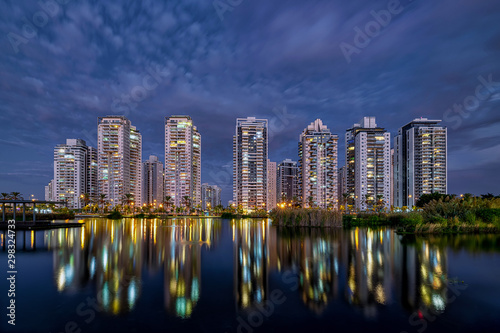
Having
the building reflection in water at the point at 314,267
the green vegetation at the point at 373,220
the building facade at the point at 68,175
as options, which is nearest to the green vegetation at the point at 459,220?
the green vegetation at the point at 373,220

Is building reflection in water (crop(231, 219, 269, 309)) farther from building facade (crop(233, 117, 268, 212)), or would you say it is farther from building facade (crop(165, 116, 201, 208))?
building facade (crop(165, 116, 201, 208))

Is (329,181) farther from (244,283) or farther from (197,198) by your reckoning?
(244,283)

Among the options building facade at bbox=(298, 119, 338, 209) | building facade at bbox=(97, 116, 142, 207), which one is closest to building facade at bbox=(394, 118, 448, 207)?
building facade at bbox=(298, 119, 338, 209)

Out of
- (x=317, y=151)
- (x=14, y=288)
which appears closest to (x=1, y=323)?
(x=14, y=288)

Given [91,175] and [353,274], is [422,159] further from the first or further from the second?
[91,175]

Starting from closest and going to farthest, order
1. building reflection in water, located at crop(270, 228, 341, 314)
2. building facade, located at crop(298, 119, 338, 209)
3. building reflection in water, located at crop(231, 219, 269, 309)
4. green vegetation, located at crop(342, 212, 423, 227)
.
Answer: building reflection in water, located at crop(231, 219, 269, 309) → building reflection in water, located at crop(270, 228, 341, 314) → green vegetation, located at crop(342, 212, 423, 227) → building facade, located at crop(298, 119, 338, 209)
